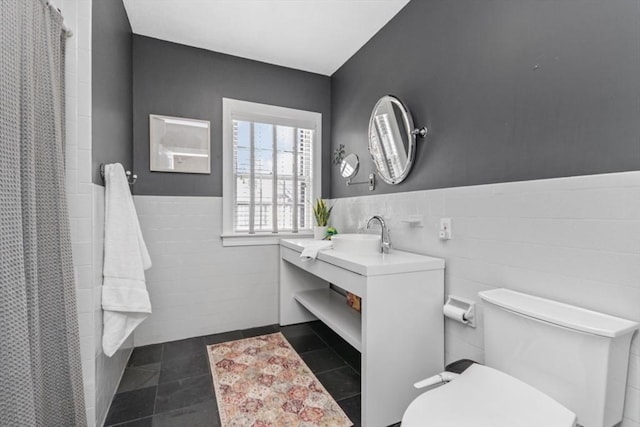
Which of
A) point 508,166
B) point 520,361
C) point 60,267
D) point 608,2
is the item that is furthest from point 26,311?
point 608,2

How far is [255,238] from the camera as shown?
2.66 m

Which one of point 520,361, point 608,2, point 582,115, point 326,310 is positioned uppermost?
point 608,2

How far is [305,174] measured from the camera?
2.89m

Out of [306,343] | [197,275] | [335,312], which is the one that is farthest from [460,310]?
[197,275]

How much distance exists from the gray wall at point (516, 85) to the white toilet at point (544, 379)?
1.78ft

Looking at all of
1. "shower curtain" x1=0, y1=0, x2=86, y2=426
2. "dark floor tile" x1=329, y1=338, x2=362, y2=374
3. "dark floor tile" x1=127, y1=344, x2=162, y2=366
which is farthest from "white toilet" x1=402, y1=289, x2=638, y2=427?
"dark floor tile" x1=127, y1=344, x2=162, y2=366

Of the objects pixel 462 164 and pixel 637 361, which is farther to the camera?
pixel 462 164

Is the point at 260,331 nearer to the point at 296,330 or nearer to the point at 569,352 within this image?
the point at 296,330

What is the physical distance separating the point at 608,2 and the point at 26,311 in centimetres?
208

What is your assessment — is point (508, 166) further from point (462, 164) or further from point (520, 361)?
point (520, 361)

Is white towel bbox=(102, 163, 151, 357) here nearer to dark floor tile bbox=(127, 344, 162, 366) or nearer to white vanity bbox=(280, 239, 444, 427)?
dark floor tile bbox=(127, 344, 162, 366)

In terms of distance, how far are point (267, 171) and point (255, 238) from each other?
0.63 metres

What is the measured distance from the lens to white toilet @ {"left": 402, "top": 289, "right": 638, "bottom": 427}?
0.89m

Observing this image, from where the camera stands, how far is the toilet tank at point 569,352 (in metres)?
0.89
